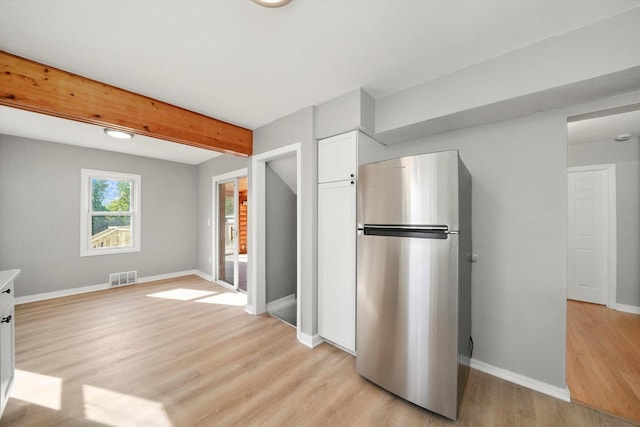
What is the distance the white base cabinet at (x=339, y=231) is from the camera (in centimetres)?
219

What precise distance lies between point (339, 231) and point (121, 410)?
2.05m

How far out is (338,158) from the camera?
2297 millimetres

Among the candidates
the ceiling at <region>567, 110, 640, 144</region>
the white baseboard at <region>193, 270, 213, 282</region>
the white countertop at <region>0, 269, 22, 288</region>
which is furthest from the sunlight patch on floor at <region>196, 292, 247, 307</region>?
the ceiling at <region>567, 110, 640, 144</region>

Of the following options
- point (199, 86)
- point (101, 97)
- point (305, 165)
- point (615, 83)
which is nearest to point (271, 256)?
point (305, 165)

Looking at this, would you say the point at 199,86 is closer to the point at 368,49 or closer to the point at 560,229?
the point at 368,49

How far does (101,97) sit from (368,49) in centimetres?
223

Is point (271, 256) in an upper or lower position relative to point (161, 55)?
lower

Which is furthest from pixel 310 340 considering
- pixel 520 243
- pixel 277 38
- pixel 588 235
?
pixel 588 235

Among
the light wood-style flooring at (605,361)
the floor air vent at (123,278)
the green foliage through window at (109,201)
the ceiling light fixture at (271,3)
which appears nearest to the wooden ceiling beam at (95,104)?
the ceiling light fixture at (271,3)

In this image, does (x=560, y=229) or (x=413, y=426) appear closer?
(x=413, y=426)

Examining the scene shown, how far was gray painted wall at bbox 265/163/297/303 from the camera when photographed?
3311 mm

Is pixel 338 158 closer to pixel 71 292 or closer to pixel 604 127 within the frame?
pixel 604 127

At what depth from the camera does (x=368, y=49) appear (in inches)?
63.7

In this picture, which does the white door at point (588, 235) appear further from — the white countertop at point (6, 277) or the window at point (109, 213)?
the window at point (109, 213)
